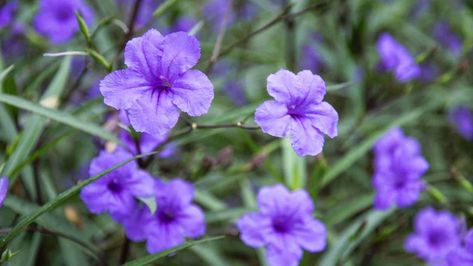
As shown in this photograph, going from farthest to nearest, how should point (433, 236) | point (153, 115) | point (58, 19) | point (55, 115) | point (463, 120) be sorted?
point (463, 120), point (58, 19), point (433, 236), point (55, 115), point (153, 115)

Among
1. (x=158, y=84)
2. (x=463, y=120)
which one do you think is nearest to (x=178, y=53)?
Result: (x=158, y=84)

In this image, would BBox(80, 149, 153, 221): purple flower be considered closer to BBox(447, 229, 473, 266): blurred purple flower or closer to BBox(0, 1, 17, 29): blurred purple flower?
BBox(447, 229, 473, 266): blurred purple flower

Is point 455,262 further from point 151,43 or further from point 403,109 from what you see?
point 403,109

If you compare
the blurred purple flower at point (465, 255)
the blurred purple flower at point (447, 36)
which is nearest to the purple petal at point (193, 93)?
the blurred purple flower at point (465, 255)

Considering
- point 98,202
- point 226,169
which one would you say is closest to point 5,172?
point 98,202

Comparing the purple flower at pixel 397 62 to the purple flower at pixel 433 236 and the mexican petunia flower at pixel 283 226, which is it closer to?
the purple flower at pixel 433 236

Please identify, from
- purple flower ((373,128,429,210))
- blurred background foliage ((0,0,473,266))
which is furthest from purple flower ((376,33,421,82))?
purple flower ((373,128,429,210))

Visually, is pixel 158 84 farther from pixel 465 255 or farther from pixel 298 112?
pixel 465 255
